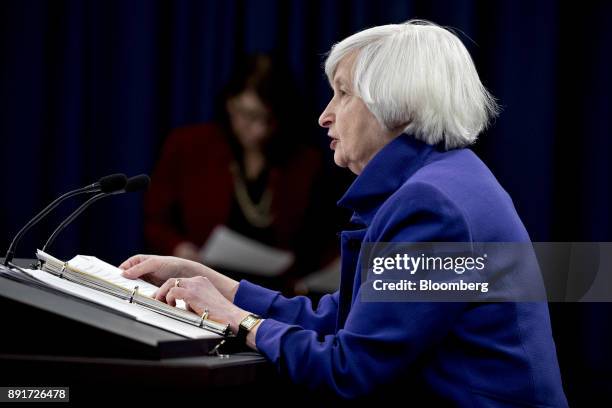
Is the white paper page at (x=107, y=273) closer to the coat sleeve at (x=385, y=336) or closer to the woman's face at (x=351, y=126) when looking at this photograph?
the coat sleeve at (x=385, y=336)

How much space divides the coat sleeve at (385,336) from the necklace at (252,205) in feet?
5.26

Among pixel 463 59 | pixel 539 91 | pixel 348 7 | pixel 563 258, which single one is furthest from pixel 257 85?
pixel 463 59

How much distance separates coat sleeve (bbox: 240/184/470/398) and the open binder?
95 millimetres

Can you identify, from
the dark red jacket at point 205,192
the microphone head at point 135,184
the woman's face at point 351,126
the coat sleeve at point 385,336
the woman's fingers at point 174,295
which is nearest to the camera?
the coat sleeve at point 385,336

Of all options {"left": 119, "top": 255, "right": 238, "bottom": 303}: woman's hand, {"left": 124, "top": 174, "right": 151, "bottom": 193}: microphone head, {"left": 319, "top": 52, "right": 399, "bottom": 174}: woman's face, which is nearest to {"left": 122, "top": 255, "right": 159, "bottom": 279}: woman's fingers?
{"left": 119, "top": 255, "right": 238, "bottom": 303}: woman's hand

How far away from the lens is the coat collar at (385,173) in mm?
1198

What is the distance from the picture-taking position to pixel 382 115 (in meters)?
1.23

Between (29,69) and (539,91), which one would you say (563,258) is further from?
(29,69)

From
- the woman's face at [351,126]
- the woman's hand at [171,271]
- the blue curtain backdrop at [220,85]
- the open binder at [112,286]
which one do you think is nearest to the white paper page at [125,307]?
the open binder at [112,286]

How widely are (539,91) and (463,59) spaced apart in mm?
1509

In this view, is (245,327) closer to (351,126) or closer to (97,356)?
(97,356)

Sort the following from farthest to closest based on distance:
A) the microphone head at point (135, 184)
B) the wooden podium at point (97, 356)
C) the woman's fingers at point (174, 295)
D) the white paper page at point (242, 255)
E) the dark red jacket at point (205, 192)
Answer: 1. the dark red jacket at point (205, 192)
2. the white paper page at point (242, 255)
3. the microphone head at point (135, 184)
4. the woman's fingers at point (174, 295)
5. the wooden podium at point (97, 356)

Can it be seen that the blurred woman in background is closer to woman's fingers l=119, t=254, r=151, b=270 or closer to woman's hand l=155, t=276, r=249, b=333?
woman's fingers l=119, t=254, r=151, b=270

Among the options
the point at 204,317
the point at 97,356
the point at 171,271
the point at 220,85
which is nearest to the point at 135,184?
the point at 171,271
